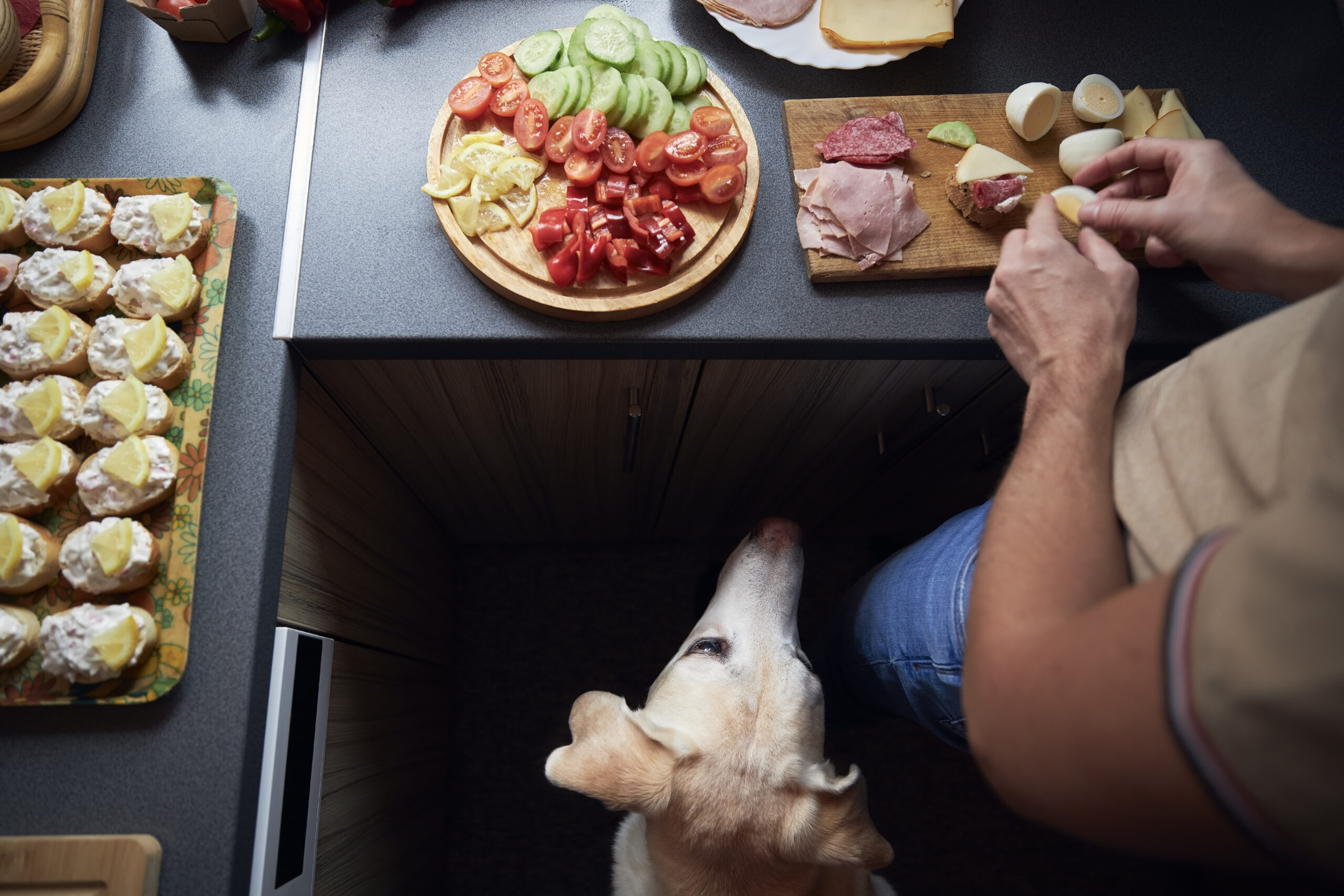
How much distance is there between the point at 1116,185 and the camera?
1.00m

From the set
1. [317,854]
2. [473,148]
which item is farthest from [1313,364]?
[317,854]

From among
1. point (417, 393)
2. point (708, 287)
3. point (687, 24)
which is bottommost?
point (417, 393)

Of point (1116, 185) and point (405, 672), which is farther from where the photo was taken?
point (405, 672)

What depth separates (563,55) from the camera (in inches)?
43.7

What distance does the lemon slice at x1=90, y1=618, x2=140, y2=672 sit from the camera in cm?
80

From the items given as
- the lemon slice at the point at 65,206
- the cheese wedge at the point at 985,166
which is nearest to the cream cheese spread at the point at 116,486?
the lemon slice at the point at 65,206

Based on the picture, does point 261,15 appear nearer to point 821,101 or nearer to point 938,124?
point 821,101

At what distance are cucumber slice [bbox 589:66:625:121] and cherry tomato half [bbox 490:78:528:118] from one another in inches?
4.2

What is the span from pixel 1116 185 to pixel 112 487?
4.54 feet

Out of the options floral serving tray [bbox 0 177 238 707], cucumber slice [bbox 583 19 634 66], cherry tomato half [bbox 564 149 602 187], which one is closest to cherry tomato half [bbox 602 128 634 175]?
cherry tomato half [bbox 564 149 602 187]

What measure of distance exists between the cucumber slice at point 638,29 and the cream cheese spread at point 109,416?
33.4 inches

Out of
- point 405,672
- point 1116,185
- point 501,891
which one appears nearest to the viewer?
point 1116,185

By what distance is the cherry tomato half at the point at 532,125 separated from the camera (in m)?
1.04

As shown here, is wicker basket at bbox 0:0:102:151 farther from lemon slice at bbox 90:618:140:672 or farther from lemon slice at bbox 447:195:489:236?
lemon slice at bbox 90:618:140:672
